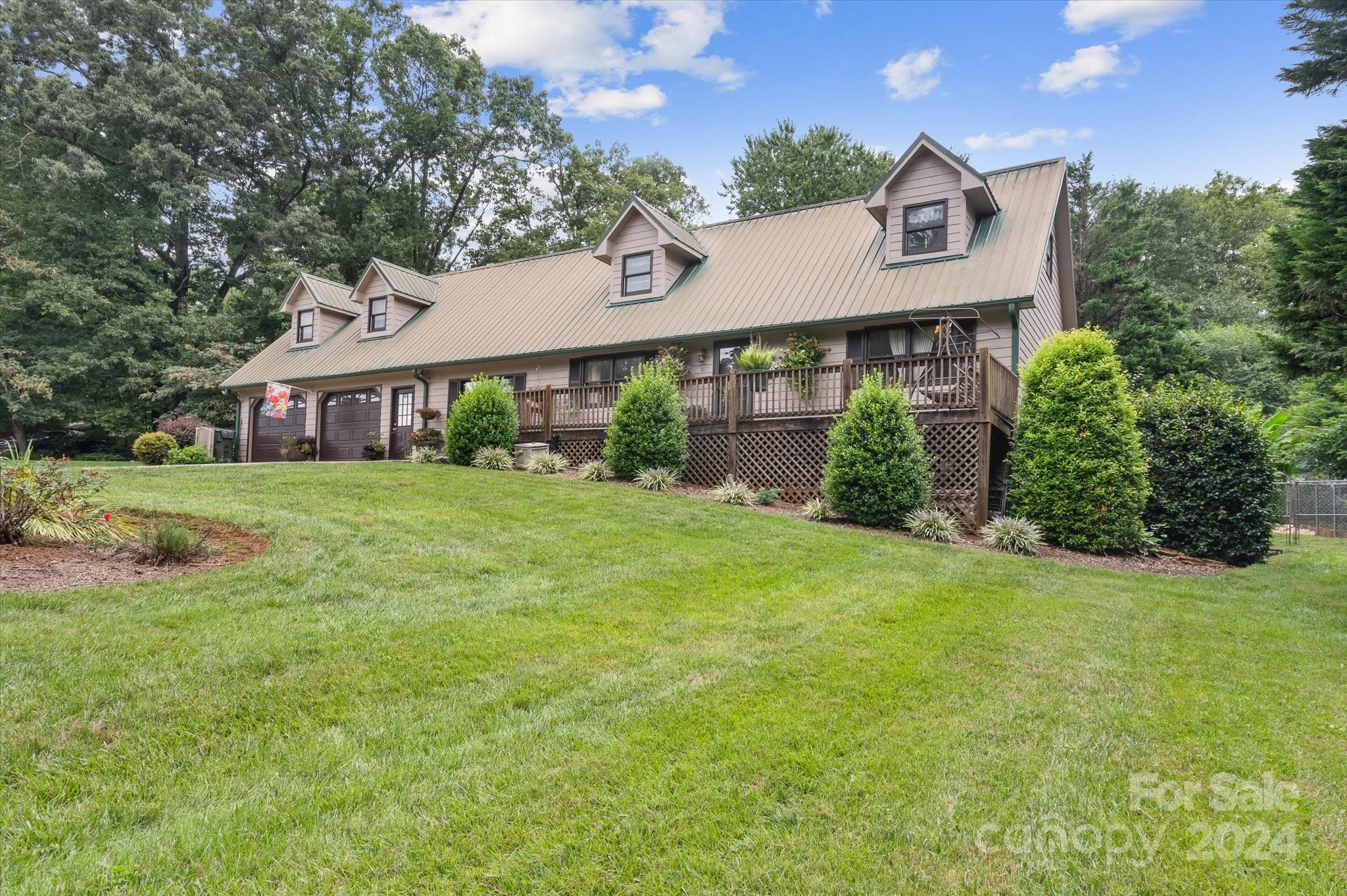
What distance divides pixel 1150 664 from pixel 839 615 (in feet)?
7.15

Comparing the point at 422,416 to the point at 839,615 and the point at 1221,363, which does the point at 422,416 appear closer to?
the point at 839,615

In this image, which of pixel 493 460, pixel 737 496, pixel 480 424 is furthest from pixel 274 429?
pixel 737 496

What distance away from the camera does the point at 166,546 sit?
5777 mm

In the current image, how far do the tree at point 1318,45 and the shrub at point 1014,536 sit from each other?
6738 millimetres

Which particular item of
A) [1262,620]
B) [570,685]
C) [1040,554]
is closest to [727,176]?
[1040,554]

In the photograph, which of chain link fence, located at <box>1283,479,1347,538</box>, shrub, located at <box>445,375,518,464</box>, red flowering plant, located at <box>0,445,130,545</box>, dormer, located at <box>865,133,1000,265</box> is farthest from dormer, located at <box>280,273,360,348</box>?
chain link fence, located at <box>1283,479,1347,538</box>

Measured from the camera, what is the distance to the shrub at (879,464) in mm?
10320

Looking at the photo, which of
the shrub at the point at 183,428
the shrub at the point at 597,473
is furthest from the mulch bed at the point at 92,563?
the shrub at the point at 183,428

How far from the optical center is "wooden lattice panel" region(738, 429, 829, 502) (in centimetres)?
1261

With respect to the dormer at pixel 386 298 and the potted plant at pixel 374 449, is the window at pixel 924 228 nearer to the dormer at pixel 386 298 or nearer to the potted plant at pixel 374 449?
the potted plant at pixel 374 449

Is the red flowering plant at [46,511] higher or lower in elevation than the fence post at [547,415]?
lower

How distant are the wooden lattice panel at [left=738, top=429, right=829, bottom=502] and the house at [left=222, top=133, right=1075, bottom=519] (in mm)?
37

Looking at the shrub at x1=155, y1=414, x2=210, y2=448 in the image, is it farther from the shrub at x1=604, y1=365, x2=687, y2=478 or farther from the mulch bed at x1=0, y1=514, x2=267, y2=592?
the mulch bed at x1=0, y1=514, x2=267, y2=592

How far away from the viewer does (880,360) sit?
40.3ft
